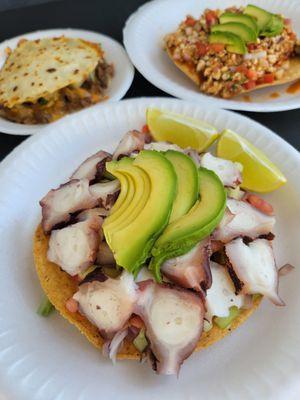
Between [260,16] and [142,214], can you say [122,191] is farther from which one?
[260,16]

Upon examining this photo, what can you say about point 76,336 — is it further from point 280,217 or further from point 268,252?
point 280,217

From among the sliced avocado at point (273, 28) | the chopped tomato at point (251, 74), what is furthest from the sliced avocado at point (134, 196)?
the sliced avocado at point (273, 28)

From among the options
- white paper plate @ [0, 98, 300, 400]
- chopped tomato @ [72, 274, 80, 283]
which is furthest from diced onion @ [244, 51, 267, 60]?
chopped tomato @ [72, 274, 80, 283]

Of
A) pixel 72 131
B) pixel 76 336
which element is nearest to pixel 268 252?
pixel 76 336

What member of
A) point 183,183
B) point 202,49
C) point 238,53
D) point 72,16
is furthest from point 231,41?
point 183,183

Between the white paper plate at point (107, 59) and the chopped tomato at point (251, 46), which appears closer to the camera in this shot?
the white paper plate at point (107, 59)

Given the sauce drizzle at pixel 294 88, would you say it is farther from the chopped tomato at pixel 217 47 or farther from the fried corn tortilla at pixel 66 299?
the fried corn tortilla at pixel 66 299
